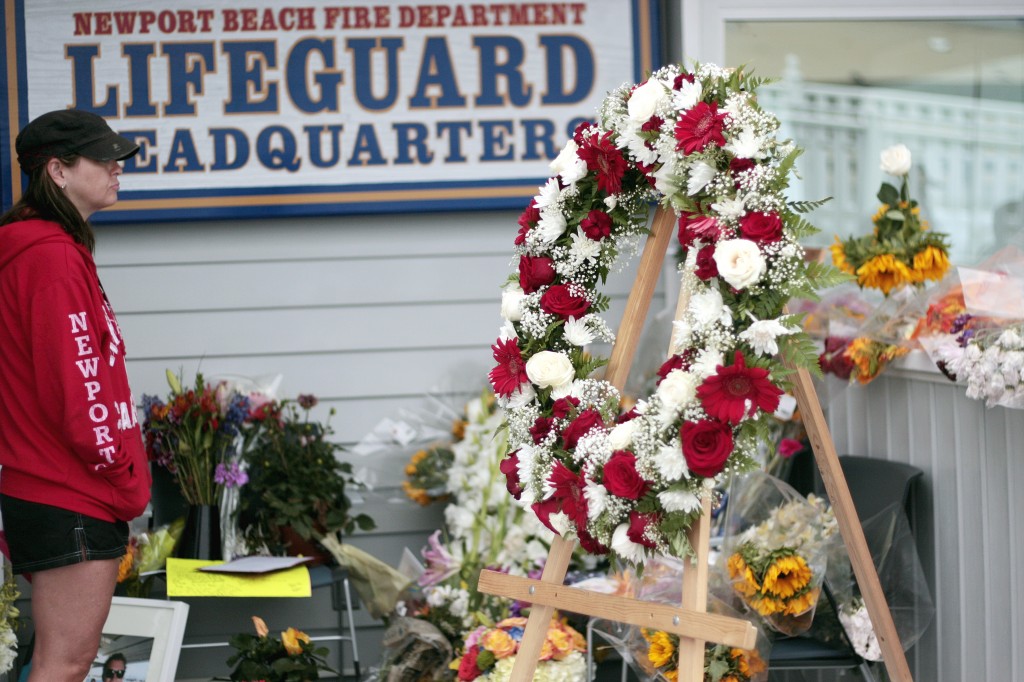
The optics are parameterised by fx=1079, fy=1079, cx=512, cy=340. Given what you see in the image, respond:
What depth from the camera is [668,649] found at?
2529 millimetres

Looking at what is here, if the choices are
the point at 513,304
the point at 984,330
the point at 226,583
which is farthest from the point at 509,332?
the point at 226,583

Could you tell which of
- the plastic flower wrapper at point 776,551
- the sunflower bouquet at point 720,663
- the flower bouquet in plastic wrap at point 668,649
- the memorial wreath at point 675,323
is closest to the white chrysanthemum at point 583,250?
the memorial wreath at point 675,323

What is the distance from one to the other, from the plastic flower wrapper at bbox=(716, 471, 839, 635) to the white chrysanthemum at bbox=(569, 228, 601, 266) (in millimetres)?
654

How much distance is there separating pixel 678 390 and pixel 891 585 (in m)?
1.12

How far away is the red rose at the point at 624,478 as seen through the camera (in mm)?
2033

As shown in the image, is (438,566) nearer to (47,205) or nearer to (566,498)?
(566,498)

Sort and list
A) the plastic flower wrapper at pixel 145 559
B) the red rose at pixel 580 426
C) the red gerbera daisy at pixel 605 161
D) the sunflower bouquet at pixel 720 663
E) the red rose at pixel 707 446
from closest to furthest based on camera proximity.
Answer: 1. the red rose at pixel 707 446
2. the red rose at pixel 580 426
3. the red gerbera daisy at pixel 605 161
4. the sunflower bouquet at pixel 720 663
5. the plastic flower wrapper at pixel 145 559

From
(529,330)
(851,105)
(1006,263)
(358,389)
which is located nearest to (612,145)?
(529,330)

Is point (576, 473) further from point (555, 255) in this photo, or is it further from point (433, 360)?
point (433, 360)

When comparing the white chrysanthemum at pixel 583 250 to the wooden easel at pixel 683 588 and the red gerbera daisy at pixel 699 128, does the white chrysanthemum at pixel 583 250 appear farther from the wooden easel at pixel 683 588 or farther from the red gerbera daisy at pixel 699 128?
the red gerbera daisy at pixel 699 128

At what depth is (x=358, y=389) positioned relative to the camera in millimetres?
3779

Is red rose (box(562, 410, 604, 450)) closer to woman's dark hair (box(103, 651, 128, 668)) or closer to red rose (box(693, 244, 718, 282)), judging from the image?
red rose (box(693, 244, 718, 282))

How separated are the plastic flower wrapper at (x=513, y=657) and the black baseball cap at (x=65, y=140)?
151 cm

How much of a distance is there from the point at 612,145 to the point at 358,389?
5.77 ft
